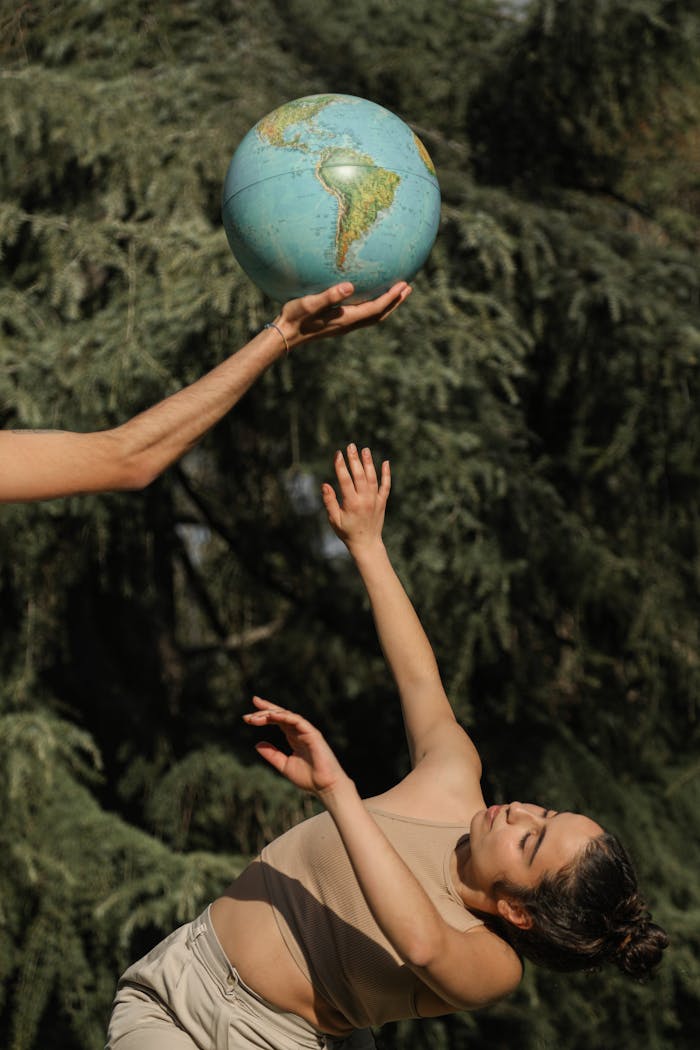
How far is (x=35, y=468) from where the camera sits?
2188 mm

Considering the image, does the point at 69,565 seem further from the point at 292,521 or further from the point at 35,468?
the point at 35,468

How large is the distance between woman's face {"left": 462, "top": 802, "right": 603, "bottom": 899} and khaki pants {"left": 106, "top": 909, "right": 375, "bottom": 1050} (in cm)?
45

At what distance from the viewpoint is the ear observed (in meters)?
2.33

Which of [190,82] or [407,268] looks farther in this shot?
[190,82]

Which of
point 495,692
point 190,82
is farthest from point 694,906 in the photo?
point 190,82

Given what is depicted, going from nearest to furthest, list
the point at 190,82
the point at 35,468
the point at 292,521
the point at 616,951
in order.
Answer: the point at 35,468, the point at 616,951, the point at 190,82, the point at 292,521

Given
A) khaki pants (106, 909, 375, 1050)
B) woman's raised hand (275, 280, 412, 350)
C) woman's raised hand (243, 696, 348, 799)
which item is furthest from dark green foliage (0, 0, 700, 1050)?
woman's raised hand (243, 696, 348, 799)

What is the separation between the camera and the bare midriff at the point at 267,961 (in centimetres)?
243

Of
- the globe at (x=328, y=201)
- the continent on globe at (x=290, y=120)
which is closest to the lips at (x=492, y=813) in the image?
the globe at (x=328, y=201)

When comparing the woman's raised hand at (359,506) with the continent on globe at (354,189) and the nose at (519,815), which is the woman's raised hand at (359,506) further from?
the nose at (519,815)

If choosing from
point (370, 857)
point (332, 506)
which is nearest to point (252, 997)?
point (370, 857)

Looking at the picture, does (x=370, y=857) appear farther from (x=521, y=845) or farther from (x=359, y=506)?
(x=359, y=506)

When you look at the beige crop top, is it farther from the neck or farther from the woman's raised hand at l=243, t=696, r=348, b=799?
the woman's raised hand at l=243, t=696, r=348, b=799

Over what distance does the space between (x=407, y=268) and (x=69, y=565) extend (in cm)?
314
